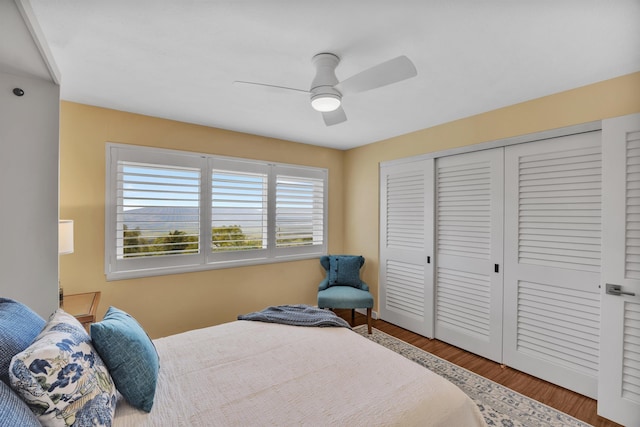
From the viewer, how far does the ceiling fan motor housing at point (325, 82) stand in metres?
1.70

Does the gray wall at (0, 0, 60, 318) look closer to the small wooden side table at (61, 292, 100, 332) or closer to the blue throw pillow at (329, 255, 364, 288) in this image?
the small wooden side table at (61, 292, 100, 332)

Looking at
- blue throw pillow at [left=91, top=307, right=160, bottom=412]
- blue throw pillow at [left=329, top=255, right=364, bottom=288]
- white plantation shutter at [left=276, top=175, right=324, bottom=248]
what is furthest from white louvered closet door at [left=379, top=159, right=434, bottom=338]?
blue throw pillow at [left=91, top=307, right=160, bottom=412]

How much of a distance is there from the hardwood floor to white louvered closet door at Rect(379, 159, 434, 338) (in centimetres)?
22

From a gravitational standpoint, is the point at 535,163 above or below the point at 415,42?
below

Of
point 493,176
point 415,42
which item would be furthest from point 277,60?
point 493,176

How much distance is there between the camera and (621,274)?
1.90 meters

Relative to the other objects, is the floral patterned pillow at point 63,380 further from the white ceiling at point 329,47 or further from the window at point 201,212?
the window at point 201,212

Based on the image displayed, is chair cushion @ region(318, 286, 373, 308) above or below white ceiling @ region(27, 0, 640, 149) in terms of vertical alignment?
below

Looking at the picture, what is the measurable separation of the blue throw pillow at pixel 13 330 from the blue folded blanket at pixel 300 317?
1275mm

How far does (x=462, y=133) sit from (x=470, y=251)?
1.24 metres

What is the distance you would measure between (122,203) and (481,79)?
332 centimetres

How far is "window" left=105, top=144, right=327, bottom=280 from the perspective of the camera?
107 inches

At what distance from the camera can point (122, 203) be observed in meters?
2.70

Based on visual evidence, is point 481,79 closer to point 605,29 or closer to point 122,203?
point 605,29
